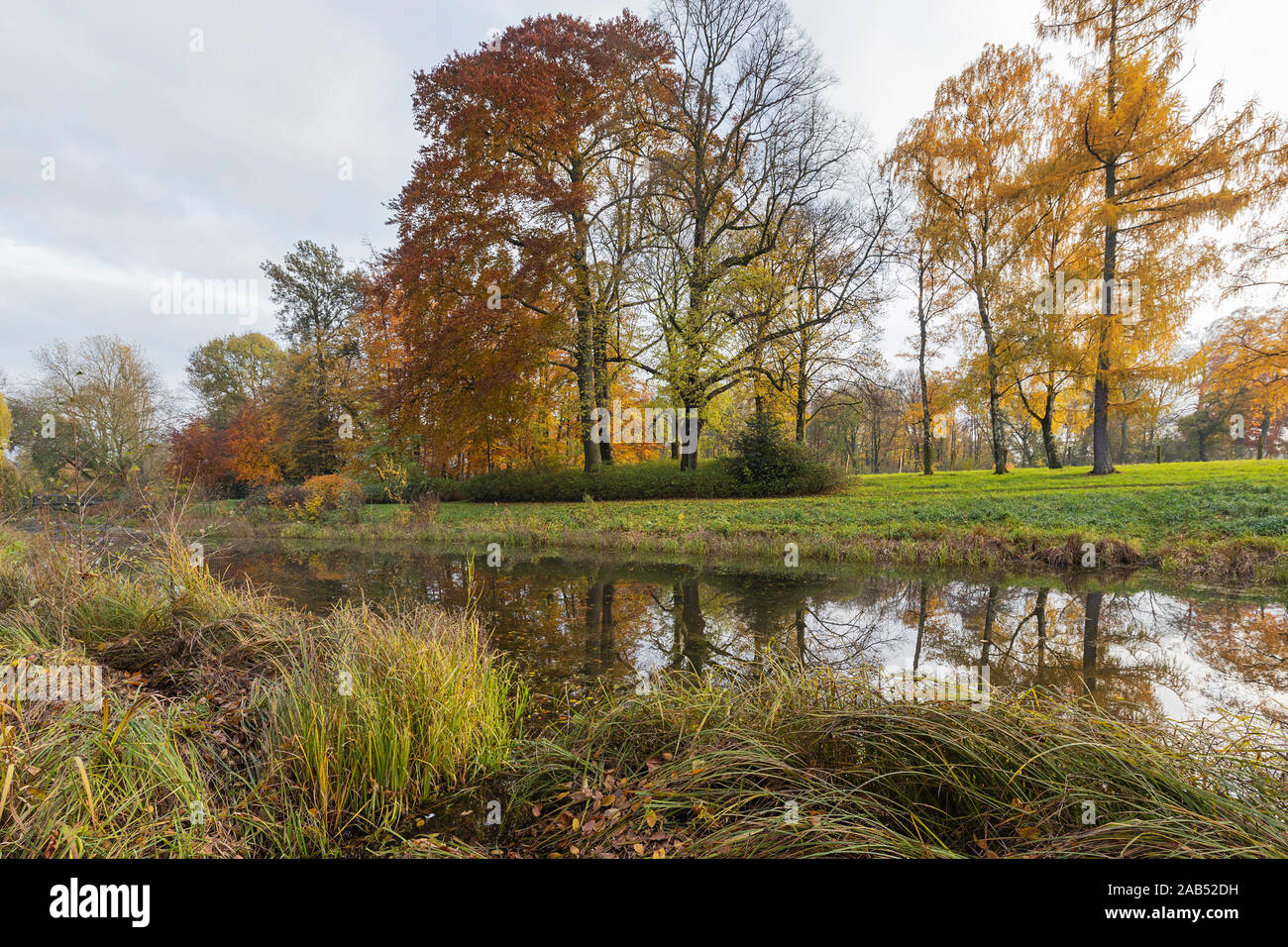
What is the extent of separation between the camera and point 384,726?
2967 millimetres

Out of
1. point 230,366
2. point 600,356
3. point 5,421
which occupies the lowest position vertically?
point 5,421

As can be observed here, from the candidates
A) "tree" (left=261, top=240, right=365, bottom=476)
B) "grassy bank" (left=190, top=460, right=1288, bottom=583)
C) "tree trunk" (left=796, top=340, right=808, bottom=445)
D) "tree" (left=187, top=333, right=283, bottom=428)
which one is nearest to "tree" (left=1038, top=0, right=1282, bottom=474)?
"grassy bank" (left=190, top=460, right=1288, bottom=583)

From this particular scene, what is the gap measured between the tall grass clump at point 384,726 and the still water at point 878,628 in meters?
0.62

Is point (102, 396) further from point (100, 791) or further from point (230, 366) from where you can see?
point (100, 791)

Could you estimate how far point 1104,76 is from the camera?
16359 millimetres

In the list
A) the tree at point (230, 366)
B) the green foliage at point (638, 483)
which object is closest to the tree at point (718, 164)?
the green foliage at point (638, 483)

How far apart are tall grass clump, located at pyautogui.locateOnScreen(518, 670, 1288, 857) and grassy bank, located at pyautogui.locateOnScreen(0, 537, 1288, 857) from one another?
1cm

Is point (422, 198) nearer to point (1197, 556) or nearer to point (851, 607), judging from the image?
point (851, 607)

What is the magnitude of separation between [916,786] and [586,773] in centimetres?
167

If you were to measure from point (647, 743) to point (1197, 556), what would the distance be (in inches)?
383

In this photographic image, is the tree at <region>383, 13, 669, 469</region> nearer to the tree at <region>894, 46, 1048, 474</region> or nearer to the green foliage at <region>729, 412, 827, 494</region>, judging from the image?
the green foliage at <region>729, 412, 827, 494</region>

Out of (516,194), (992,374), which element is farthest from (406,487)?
(992,374)

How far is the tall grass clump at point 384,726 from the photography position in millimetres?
2717
